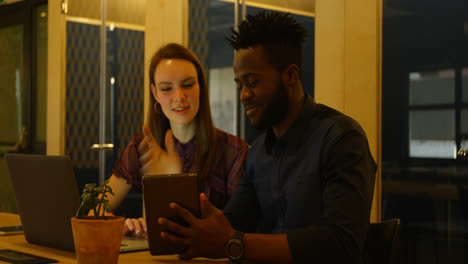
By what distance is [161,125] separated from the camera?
101 inches

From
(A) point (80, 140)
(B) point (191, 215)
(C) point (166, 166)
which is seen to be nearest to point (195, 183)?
(B) point (191, 215)

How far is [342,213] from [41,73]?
194 inches

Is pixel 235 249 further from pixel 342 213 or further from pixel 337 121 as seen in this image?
pixel 337 121

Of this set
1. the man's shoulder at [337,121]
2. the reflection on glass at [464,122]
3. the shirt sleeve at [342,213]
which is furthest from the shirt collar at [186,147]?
the reflection on glass at [464,122]

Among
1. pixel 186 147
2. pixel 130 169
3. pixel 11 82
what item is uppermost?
pixel 11 82

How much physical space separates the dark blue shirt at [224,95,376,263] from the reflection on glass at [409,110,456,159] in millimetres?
1121

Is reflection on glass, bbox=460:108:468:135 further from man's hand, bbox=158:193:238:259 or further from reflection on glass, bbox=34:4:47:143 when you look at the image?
reflection on glass, bbox=34:4:47:143

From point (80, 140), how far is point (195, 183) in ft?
12.9

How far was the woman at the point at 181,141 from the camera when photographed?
8.00 feet

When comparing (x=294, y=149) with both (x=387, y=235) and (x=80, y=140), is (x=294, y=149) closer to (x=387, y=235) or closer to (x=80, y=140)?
(x=387, y=235)

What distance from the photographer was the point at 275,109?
1875 mm

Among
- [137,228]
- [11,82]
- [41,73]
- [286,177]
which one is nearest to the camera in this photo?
[286,177]

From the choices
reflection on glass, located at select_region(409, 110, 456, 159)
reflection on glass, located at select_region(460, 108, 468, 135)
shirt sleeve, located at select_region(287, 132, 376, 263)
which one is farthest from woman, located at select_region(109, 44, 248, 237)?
reflection on glass, located at select_region(460, 108, 468, 135)

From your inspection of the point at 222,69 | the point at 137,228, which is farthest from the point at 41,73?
the point at 137,228
